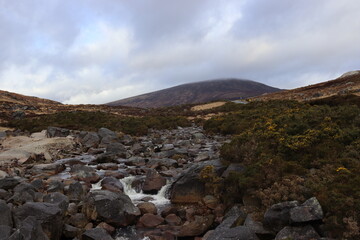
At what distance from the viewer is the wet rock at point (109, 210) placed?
9.39 meters

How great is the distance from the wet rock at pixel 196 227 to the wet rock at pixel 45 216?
3.76 meters

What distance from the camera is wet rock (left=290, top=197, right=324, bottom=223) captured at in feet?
21.8

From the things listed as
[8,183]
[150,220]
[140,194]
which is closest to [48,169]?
[8,183]

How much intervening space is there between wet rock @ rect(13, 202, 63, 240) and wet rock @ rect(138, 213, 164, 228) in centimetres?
276

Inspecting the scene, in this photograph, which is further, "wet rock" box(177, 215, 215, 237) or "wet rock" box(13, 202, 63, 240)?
"wet rock" box(177, 215, 215, 237)

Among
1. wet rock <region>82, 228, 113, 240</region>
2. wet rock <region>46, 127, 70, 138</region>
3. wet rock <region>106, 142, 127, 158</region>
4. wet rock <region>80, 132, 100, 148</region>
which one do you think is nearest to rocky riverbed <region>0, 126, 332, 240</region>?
wet rock <region>82, 228, 113, 240</region>

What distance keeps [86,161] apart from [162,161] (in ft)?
18.9

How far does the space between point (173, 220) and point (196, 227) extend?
4.13 feet

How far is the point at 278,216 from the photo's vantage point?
282 inches

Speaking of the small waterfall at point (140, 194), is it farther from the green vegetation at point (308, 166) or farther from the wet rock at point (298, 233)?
the wet rock at point (298, 233)

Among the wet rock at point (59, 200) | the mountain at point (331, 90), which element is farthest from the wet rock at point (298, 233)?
the mountain at point (331, 90)

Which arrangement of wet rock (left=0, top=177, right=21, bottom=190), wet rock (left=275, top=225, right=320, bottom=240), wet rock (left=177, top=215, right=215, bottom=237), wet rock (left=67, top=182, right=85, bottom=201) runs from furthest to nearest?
wet rock (left=0, top=177, right=21, bottom=190), wet rock (left=67, top=182, right=85, bottom=201), wet rock (left=177, top=215, right=215, bottom=237), wet rock (left=275, top=225, right=320, bottom=240)

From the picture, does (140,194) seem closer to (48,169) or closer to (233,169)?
(233,169)

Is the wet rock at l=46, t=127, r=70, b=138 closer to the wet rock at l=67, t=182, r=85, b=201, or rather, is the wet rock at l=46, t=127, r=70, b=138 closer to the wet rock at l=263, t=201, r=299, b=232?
the wet rock at l=67, t=182, r=85, b=201
